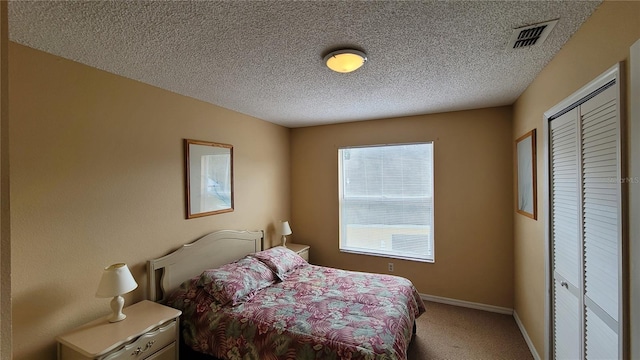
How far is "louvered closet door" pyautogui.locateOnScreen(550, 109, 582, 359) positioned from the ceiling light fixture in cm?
137

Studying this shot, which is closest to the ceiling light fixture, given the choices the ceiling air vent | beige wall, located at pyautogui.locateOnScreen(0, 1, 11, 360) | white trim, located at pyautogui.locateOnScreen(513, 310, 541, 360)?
the ceiling air vent

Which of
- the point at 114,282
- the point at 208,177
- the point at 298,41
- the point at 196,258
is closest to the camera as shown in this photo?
the point at 298,41

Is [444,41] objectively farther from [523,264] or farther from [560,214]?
[523,264]

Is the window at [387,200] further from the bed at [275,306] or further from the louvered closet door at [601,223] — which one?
the louvered closet door at [601,223]

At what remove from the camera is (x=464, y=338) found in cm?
279

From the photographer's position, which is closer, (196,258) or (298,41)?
(298,41)

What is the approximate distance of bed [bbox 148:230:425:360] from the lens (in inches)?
76.0

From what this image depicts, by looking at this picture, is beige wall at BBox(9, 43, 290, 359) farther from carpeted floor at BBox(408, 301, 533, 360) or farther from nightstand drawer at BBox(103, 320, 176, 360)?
carpeted floor at BBox(408, 301, 533, 360)

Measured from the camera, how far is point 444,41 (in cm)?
175

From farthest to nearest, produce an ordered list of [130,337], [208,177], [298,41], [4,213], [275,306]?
[208,177], [275,306], [130,337], [298,41], [4,213]

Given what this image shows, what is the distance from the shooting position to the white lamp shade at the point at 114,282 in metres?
1.90

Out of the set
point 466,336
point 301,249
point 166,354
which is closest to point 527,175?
point 466,336

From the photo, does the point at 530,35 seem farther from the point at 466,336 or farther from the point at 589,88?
the point at 466,336

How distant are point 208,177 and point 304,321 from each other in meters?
1.78
